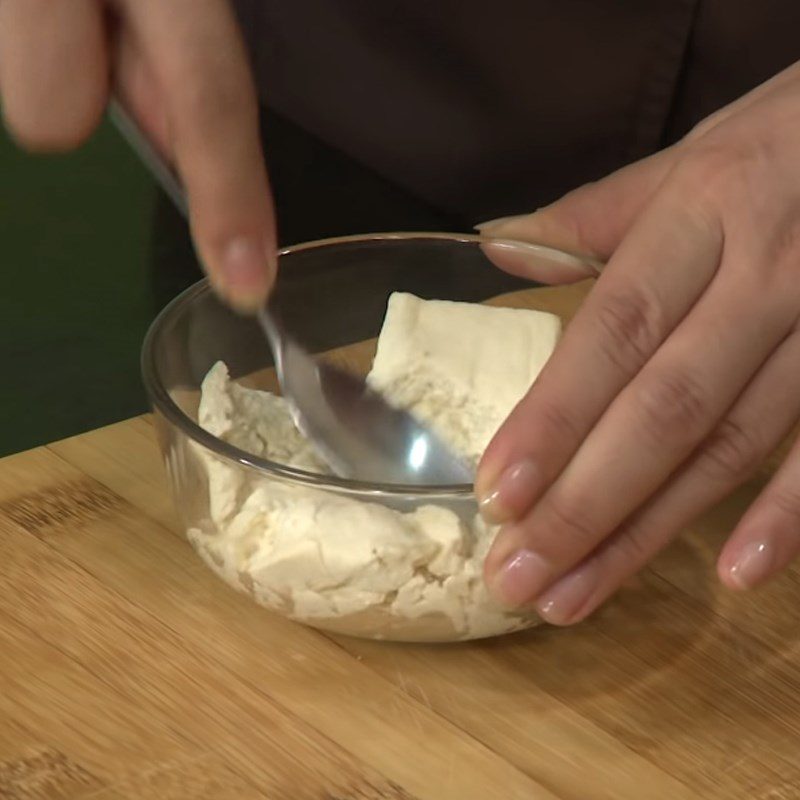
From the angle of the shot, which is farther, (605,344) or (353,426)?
(353,426)

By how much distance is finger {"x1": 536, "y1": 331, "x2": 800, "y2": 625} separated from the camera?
2.02 feet

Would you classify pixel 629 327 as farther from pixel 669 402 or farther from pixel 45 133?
pixel 45 133

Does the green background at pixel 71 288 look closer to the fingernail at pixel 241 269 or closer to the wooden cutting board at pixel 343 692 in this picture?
the wooden cutting board at pixel 343 692

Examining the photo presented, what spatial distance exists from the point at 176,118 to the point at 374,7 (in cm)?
52

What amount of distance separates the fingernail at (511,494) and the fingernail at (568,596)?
49 millimetres

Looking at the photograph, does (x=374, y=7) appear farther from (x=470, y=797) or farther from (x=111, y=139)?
(x=111, y=139)

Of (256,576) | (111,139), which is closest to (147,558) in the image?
(256,576)

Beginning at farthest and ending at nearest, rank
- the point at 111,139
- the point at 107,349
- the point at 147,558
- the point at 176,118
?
1. the point at 111,139
2. the point at 107,349
3. the point at 147,558
4. the point at 176,118

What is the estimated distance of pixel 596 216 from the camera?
0.83 meters

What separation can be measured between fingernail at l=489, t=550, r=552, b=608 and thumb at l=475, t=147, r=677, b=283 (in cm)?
26

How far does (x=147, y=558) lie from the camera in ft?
2.33

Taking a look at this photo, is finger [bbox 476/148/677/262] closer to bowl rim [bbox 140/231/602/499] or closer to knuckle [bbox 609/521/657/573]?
bowl rim [bbox 140/231/602/499]

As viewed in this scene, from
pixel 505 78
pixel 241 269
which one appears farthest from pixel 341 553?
pixel 505 78

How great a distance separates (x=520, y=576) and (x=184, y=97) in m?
0.25
